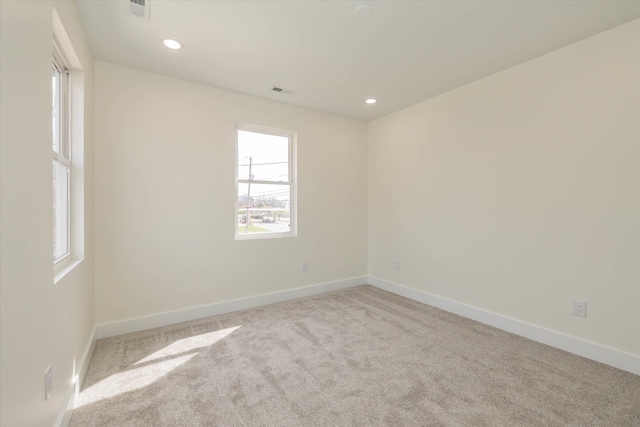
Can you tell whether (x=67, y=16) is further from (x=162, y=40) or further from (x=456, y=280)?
(x=456, y=280)

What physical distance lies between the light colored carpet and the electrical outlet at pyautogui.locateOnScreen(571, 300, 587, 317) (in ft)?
1.16

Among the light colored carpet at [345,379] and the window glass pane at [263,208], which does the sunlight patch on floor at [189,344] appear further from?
the window glass pane at [263,208]

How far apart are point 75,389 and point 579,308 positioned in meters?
3.77

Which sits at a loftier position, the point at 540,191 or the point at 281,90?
the point at 281,90

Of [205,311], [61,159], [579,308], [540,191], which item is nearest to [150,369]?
[205,311]

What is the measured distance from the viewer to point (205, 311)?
3189 millimetres

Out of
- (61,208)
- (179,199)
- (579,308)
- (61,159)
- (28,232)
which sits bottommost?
(579,308)

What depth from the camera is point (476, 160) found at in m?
3.13

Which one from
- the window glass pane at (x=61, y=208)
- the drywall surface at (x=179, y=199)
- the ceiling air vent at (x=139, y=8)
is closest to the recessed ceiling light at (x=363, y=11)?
the ceiling air vent at (x=139, y=8)

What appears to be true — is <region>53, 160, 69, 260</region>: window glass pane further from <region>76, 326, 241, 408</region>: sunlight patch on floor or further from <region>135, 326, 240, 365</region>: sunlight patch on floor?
<region>135, 326, 240, 365</region>: sunlight patch on floor

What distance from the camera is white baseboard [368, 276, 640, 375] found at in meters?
2.17

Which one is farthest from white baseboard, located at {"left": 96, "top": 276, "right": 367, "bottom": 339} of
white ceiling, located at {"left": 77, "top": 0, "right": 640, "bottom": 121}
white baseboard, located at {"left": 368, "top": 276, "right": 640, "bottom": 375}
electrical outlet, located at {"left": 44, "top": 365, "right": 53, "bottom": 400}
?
white ceiling, located at {"left": 77, "top": 0, "right": 640, "bottom": 121}

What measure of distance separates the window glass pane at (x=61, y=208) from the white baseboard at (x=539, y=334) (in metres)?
3.62

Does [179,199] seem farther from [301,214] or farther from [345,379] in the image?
A: [345,379]
